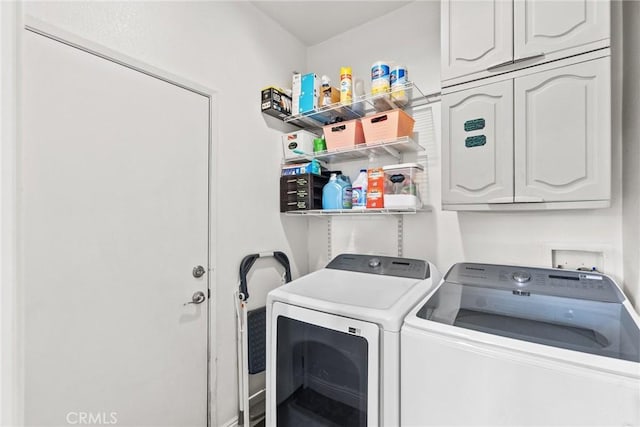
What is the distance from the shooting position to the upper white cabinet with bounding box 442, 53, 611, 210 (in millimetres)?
1229

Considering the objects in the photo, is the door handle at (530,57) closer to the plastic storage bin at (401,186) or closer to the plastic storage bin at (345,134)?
the plastic storage bin at (401,186)

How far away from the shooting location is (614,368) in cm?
79

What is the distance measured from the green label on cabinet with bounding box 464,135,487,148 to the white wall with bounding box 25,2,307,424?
133 centimetres

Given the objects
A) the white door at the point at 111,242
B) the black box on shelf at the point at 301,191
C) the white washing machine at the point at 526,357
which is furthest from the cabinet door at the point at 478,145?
the white door at the point at 111,242

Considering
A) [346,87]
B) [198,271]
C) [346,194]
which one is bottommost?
[198,271]

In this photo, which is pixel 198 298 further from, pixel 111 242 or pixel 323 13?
pixel 323 13

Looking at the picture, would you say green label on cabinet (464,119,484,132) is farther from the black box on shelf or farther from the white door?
the white door

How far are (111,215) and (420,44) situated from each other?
7.15ft

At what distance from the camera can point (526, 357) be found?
888mm

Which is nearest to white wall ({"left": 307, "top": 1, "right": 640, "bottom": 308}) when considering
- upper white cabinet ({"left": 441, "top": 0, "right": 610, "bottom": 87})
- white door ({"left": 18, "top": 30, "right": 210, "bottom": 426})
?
upper white cabinet ({"left": 441, "top": 0, "right": 610, "bottom": 87})

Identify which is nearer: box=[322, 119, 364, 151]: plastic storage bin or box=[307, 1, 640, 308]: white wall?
box=[307, 1, 640, 308]: white wall

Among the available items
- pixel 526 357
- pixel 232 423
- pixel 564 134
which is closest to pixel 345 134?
pixel 564 134

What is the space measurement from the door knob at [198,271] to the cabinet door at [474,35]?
5.77 ft

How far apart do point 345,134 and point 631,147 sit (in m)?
1.41
